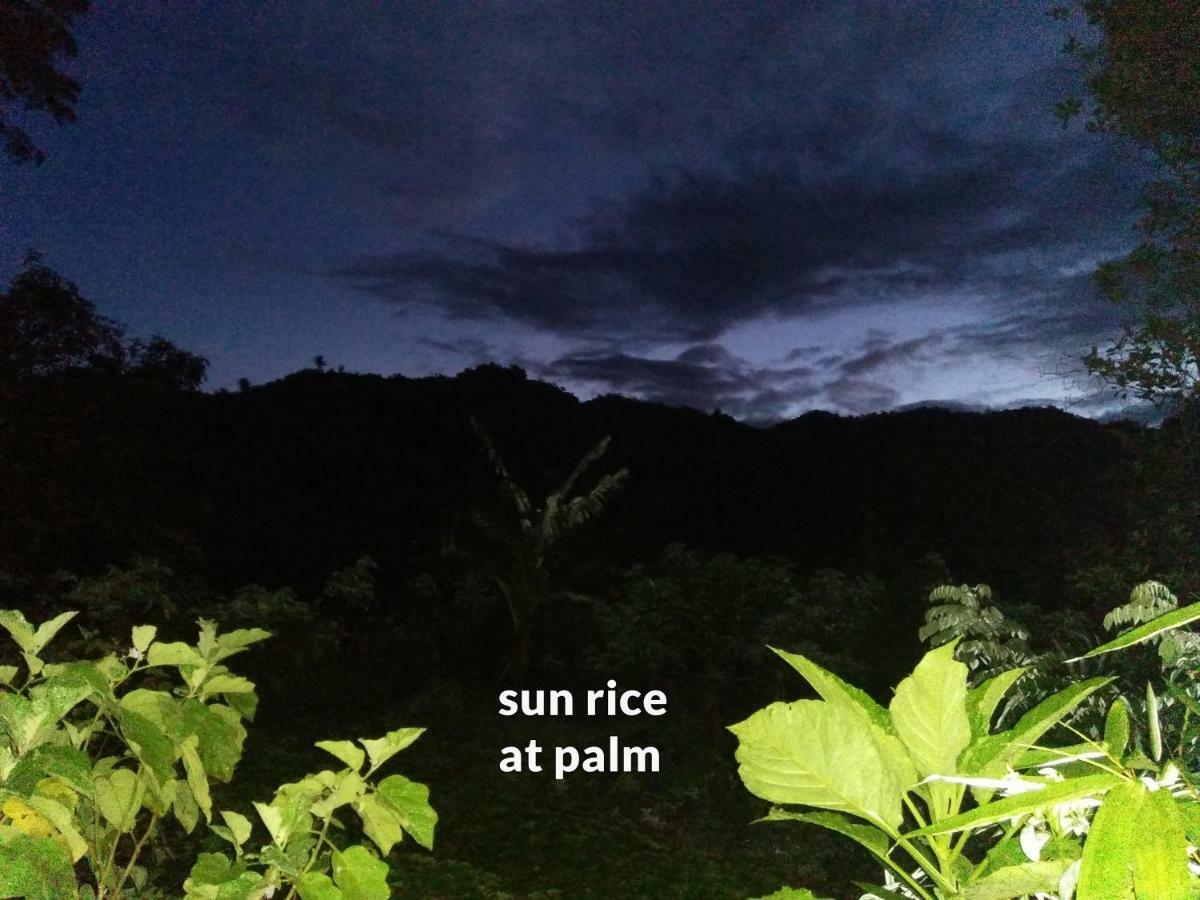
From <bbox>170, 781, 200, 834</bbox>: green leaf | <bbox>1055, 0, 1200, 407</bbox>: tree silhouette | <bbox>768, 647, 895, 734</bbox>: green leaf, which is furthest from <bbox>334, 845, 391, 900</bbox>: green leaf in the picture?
<bbox>1055, 0, 1200, 407</bbox>: tree silhouette

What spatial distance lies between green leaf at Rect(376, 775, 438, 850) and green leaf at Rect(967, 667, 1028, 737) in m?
0.50

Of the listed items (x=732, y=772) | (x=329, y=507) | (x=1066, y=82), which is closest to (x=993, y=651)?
(x=732, y=772)

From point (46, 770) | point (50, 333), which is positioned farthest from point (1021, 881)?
point (50, 333)

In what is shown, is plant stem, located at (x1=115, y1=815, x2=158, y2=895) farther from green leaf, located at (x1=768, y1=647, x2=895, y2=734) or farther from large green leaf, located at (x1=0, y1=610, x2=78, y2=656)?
green leaf, located at (x1=768, y1=647, x2=895, y2=734)

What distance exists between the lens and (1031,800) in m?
0.33

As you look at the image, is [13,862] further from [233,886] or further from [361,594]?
[361,594]

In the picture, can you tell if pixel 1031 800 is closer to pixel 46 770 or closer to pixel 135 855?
pixel 46 770

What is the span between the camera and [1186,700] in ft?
1.69

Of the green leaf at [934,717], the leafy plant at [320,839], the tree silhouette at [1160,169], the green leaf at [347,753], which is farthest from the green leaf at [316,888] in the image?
the tree silhouette at [1160,169]

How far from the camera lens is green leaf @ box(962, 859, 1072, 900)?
1.55 feet

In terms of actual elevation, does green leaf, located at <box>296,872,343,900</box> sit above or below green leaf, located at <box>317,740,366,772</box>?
below

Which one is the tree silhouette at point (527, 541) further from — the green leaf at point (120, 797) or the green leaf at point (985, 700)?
the green leaf at point (985, 700)

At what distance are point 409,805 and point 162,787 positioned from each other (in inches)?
10.1

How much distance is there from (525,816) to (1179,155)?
4410 mm
